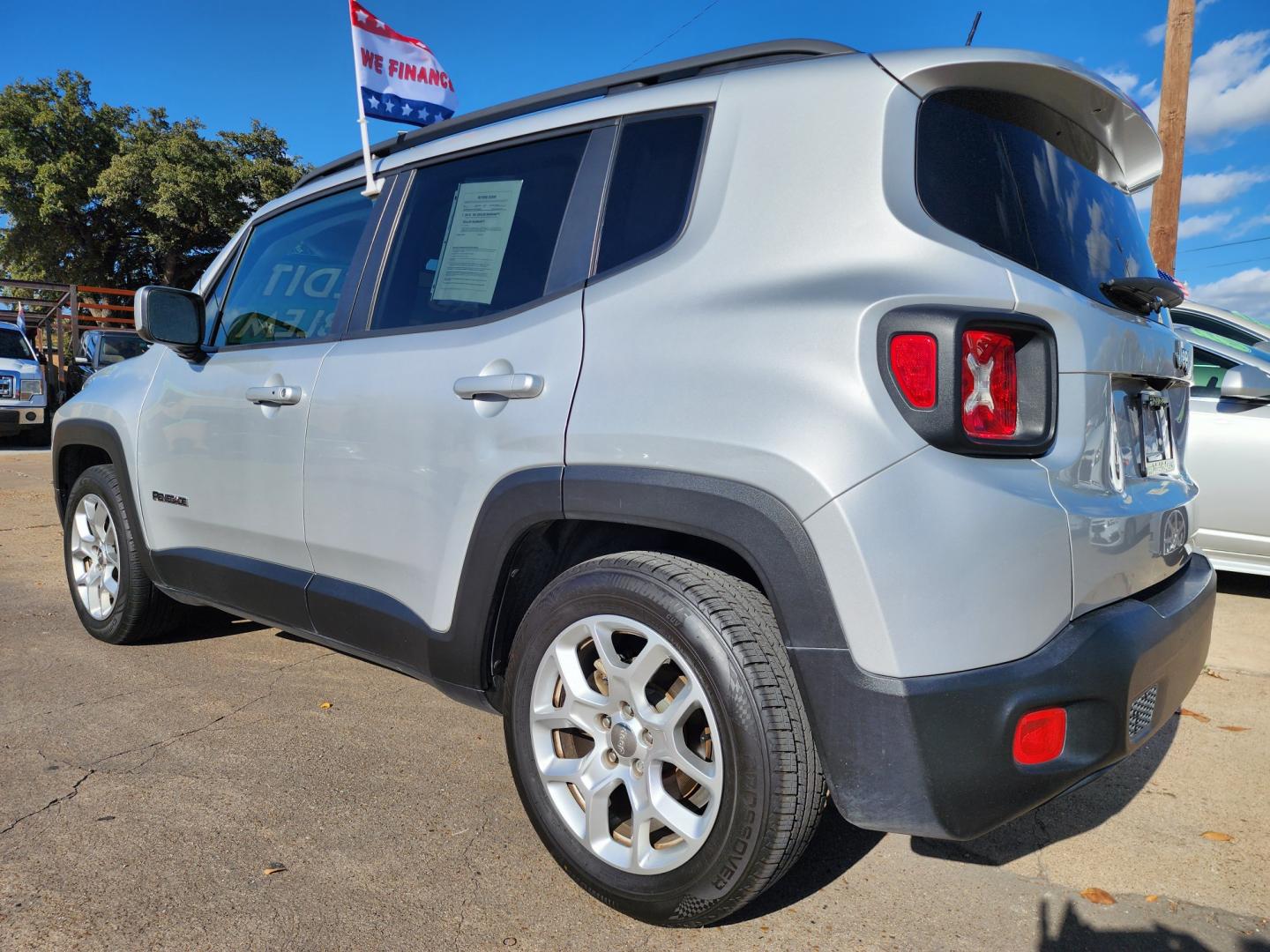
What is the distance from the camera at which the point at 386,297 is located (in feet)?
9.27

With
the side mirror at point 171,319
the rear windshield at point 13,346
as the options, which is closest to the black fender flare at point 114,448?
the side mirror at point 171,319

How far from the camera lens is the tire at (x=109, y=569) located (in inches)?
152

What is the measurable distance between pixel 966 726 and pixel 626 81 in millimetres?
1741

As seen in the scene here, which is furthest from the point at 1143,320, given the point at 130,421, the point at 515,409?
the point at 130,421

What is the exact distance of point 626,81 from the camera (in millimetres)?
2414

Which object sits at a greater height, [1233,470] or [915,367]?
[915,367]

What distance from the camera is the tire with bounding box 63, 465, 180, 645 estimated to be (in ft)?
12.7

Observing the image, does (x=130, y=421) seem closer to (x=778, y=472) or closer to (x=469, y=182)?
(x=469, y=182)

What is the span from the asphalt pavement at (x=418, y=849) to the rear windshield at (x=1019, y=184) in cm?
143

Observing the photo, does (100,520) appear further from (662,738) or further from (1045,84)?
(1045,84)

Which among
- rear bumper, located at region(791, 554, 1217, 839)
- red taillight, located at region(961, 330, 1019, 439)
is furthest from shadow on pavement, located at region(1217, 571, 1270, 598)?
red taillight, located at region(961, 330, 1019, 439)

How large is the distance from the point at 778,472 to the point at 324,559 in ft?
5.32

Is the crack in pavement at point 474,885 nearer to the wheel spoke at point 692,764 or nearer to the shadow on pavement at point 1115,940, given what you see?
the wheel spoke at point 692,764

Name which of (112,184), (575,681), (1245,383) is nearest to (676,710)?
(575,681)
